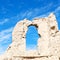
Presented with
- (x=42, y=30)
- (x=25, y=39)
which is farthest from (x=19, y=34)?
(x=42, y=30)

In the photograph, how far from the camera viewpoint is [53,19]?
137 ft

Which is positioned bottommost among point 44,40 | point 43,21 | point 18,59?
point 18,59

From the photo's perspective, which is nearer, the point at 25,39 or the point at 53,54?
the point at 53,54

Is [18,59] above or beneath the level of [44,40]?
beneath

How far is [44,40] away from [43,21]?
3.19m

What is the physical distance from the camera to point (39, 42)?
40.5 meters

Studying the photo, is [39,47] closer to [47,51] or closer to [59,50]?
[47,51]

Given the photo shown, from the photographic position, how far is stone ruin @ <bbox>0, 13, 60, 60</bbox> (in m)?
37.8

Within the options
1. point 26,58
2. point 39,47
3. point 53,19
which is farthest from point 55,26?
point 26,58

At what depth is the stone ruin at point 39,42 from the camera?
124 ft

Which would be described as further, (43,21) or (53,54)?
(43,21)

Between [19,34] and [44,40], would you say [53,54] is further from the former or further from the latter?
[19,34]

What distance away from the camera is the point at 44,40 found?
40469 mm

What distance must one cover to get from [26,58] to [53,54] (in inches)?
160
